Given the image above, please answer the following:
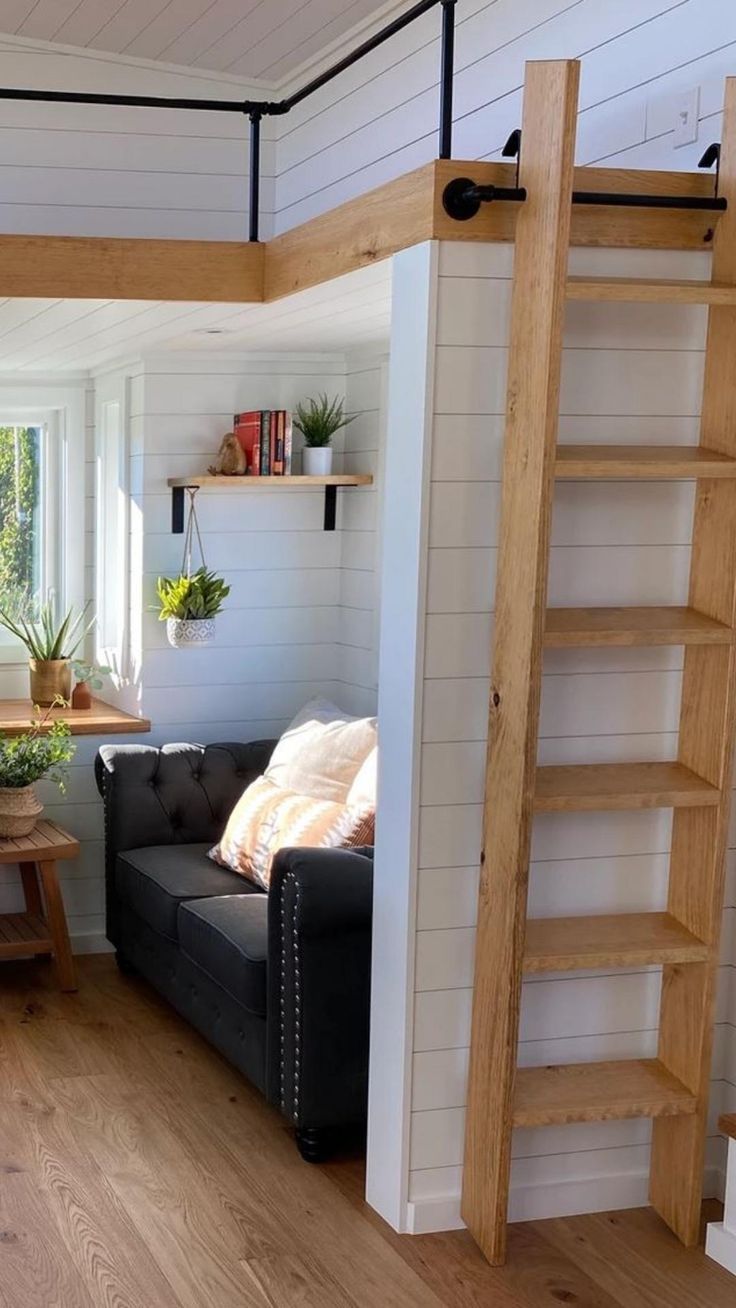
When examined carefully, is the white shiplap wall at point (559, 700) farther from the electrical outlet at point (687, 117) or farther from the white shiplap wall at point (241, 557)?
the white shiplap wall at point (241, 557)

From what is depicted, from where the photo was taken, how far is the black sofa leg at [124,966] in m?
4.85

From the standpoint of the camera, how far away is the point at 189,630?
16.5ft

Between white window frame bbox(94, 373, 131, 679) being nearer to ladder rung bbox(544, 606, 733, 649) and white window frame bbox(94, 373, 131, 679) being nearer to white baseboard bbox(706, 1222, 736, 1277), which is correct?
ladder rung bbox(544, 606, 733, 649)

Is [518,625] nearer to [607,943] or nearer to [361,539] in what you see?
[607,943]

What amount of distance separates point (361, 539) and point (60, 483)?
48.6 inches

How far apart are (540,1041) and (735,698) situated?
2.80 feet

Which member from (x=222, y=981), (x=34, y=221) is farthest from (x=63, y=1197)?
(x=34, y=221)

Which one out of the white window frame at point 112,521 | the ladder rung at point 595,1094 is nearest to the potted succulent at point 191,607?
the white window frame at point 112,521

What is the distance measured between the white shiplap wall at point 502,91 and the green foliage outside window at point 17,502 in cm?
126

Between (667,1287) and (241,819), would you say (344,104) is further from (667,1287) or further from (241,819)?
(667,1287)

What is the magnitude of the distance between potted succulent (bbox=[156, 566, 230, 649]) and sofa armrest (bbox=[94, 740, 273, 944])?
38 cm

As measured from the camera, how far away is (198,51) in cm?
486

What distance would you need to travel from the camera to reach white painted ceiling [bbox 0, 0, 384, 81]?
4461 mm

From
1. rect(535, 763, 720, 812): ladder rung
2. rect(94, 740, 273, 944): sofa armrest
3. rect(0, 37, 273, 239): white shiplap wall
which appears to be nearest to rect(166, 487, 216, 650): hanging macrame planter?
rect(94, 740, 273, 944): sofa armrest
